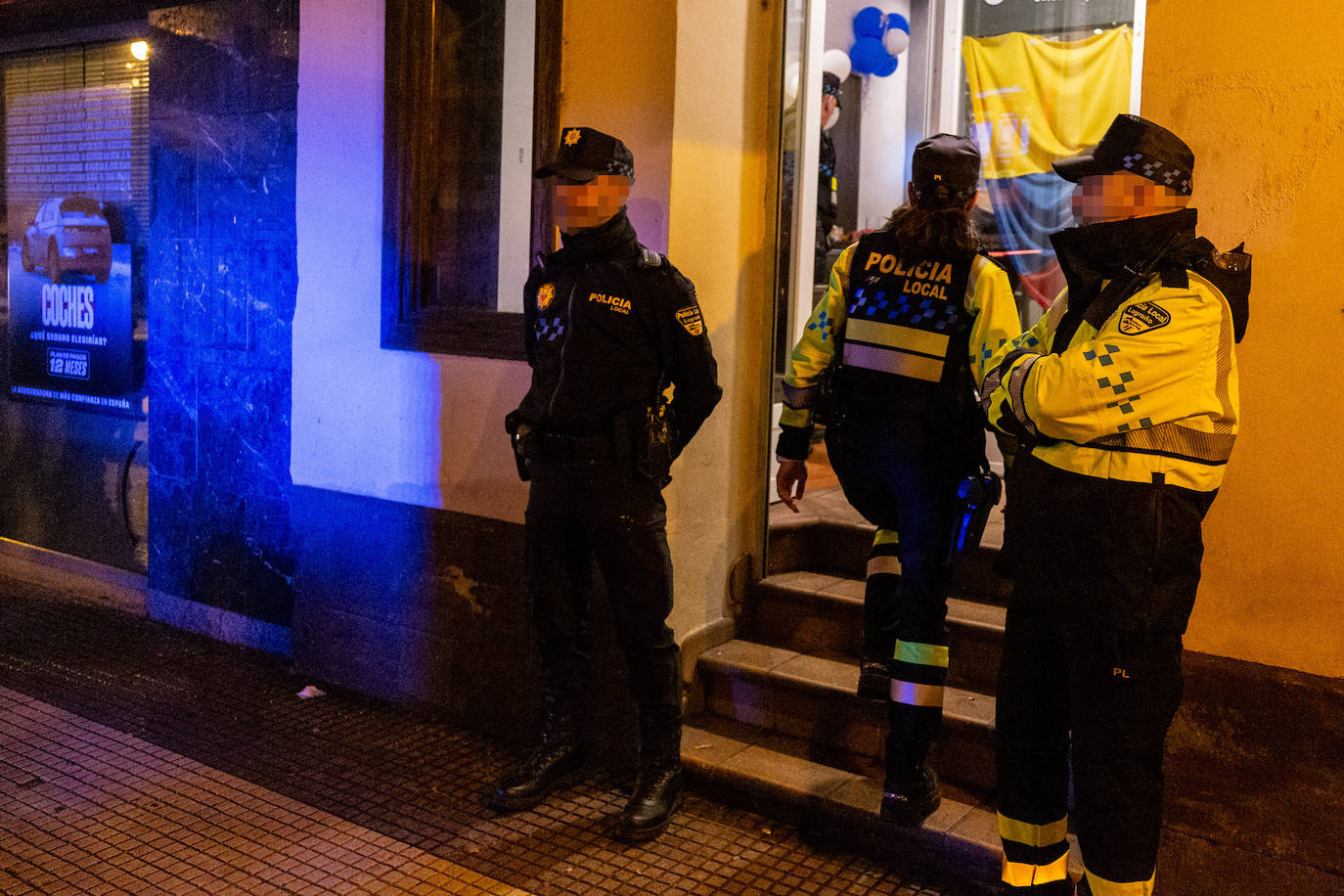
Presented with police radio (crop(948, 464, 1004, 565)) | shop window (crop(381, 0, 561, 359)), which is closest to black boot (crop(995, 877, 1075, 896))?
police radio (crop(948, 464, 1004, 565))

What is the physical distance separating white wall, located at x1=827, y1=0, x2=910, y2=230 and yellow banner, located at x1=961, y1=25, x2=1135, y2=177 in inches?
23.9

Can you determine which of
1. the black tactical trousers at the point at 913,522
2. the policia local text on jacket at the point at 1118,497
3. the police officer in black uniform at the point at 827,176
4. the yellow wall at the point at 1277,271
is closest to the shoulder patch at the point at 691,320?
the black tactical trousers at the point at 913,522

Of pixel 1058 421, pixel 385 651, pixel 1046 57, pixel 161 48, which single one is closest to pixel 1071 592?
pixel 1058 421

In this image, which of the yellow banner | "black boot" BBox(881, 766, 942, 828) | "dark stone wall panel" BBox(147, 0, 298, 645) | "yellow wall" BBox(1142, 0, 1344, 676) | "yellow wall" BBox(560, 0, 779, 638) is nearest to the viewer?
"yellow wall" BBox(1142, 0, 1344, 676)

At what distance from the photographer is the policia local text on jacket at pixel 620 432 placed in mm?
4035

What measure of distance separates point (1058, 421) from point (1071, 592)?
43 centimetres

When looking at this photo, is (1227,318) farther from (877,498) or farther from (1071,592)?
(877,498)

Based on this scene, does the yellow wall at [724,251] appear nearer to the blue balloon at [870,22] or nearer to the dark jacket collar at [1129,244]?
the dark jacket collar at [1129,244]

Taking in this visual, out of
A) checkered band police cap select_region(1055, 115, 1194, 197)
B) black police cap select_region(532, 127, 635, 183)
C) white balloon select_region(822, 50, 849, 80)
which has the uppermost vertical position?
white balloon select_region(822, 50, 849, 80)

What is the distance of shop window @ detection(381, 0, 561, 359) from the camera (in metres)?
5.11

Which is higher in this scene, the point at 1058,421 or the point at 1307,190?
the point at 1307,190

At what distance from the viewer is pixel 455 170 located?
17.3 ft

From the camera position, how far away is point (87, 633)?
6391mm

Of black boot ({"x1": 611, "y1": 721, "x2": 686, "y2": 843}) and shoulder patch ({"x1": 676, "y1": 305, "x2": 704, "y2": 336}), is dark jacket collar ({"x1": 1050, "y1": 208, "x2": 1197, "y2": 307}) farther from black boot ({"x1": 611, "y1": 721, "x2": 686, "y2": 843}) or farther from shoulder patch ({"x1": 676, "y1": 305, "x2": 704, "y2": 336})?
black boot ({"x1": 611, "y1": 721, "x2": 686, "y2": 843})
